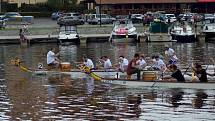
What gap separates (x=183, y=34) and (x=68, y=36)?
1303 centimetres

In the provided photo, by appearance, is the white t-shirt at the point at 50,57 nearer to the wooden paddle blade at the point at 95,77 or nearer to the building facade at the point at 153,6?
the wooden paddle blade at the point at 95,77

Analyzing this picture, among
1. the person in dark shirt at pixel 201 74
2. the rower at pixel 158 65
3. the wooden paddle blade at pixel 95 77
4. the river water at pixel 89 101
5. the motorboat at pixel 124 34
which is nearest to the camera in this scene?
the river water at pixel 89 101

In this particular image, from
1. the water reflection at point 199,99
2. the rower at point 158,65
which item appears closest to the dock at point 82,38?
the rower at point 158,65

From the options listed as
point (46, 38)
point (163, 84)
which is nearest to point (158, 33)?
point (46, 38)

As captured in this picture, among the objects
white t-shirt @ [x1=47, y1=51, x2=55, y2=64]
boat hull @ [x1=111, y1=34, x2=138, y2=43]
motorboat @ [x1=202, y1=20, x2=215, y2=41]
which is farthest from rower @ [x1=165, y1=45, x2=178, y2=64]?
motorboat @ [x1=202, y1=20, x2=215, y2=41]

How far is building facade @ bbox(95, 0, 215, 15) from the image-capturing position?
118 metres

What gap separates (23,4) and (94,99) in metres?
92.9

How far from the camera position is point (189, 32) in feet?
248

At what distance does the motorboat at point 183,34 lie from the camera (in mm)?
74812

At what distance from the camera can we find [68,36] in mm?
73312

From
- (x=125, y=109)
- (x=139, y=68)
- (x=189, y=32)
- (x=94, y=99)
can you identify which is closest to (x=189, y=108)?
(x=125, y=109)

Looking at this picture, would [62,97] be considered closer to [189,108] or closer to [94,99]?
[94,99]

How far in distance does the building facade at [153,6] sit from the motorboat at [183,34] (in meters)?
41.8

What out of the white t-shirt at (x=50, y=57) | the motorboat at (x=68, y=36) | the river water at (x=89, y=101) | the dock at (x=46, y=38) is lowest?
the dock at (x=46, y=38)
